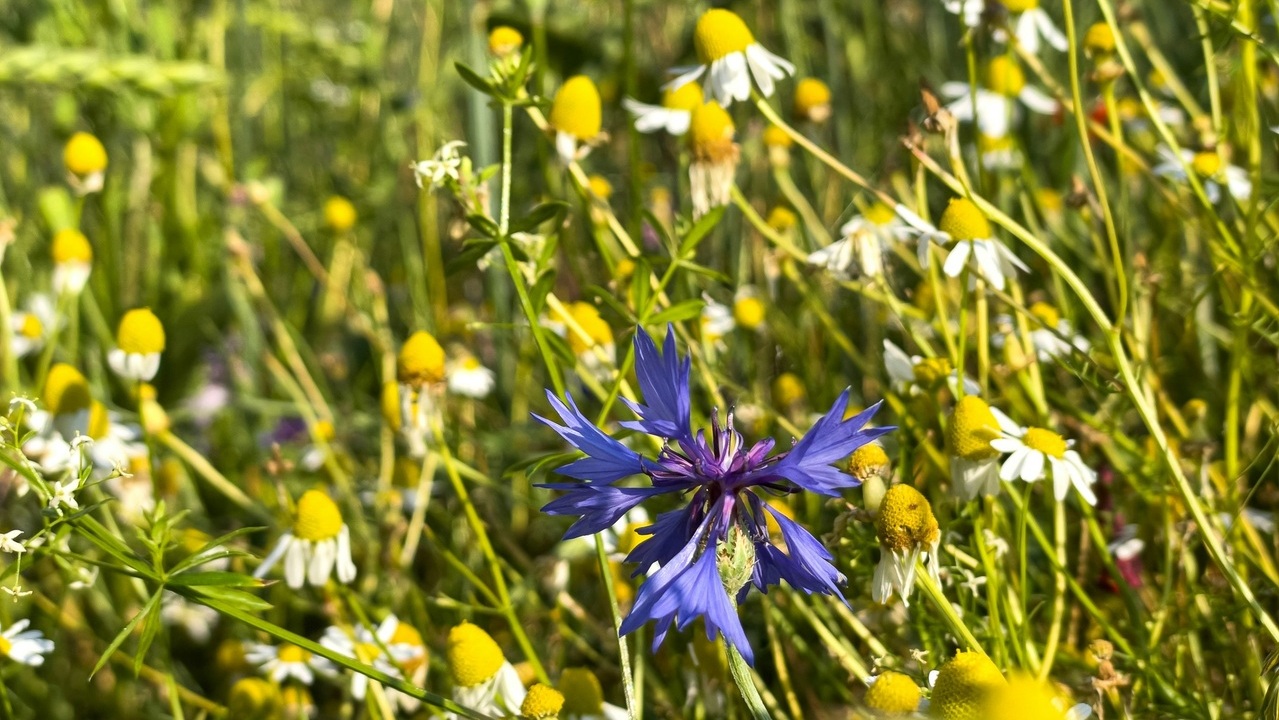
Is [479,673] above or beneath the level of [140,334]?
beneath

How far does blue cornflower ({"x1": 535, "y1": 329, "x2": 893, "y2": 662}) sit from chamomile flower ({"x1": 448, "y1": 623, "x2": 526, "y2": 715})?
0.17 m

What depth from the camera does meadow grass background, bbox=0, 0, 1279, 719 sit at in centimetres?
82

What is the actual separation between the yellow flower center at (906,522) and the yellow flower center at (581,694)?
0.24 metres

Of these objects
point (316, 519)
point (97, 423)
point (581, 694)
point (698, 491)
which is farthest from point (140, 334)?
point (698, 491)

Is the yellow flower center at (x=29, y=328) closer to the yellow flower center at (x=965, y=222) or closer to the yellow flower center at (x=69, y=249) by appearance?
the yellow flower center at (x=69, y=249)

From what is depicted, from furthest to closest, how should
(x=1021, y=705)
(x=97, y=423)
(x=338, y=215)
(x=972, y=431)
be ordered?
(x=338, y=215), (x=97, y=423), (x=972, y=431), (x=1021, y=705)

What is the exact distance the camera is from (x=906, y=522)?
0.63m

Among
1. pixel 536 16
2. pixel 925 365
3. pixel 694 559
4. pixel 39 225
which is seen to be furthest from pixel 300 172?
pixel 694 559

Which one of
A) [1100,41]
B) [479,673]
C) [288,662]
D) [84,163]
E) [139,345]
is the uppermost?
[1100,41]

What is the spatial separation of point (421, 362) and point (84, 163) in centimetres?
54

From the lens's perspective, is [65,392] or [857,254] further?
[65,392]

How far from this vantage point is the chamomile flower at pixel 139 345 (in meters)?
0.98

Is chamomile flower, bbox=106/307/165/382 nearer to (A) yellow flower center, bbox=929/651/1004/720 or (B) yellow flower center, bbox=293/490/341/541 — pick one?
(B) yellow flower center, bbox=293/490/341/541

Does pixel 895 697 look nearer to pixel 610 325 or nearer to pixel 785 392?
pixel 785 392
